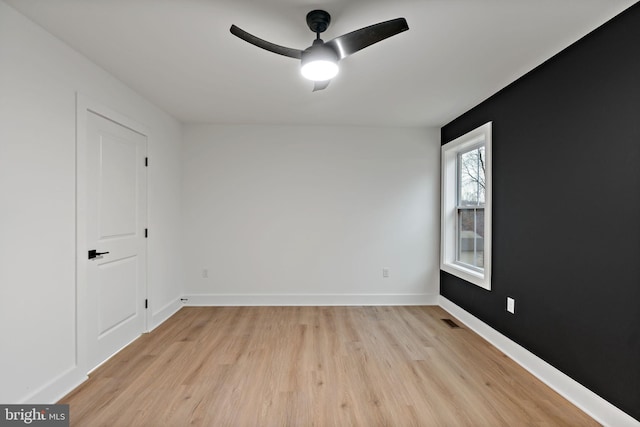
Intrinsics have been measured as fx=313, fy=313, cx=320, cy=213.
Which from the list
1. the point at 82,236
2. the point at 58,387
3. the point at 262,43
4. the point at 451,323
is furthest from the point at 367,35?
the point at 451,323

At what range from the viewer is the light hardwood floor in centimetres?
199

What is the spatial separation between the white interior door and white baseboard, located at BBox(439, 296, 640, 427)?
3.56m

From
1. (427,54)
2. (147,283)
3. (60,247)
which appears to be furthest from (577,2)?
(147,283)

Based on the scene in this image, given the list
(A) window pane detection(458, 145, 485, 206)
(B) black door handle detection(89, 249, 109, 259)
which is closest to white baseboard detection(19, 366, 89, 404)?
(B) black door handle detection(89, 249, 109, 259)

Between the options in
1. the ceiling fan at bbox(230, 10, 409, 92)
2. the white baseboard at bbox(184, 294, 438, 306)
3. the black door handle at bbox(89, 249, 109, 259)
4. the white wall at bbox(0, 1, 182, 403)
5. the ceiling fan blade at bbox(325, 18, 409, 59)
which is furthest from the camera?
the white baseboard at bbox(184, 294, 438, 306)

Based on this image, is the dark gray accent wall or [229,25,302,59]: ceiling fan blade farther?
the dark gray accent wall

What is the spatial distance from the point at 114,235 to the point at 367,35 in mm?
2678

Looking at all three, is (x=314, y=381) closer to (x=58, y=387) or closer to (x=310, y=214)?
(x=58, y=387)

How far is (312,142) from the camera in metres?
4.38

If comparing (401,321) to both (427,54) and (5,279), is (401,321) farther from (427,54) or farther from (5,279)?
(5,279)

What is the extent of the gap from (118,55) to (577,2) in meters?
3.05

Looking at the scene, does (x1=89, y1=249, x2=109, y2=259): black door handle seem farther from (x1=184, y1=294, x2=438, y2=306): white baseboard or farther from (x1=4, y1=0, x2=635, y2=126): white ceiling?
(x1=184, y1=294, x2=438, y2=306): white baseboard

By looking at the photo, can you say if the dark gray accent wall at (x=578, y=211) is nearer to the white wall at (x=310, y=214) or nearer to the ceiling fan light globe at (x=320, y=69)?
the white wall at (x=310, y=214)

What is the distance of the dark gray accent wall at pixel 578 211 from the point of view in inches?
72.0
